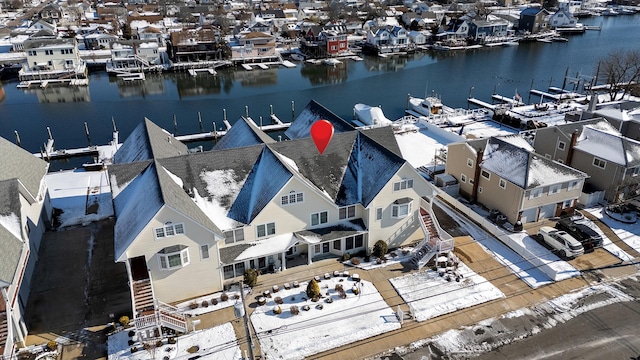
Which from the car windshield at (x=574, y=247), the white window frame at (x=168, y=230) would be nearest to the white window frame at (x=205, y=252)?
the white window frame at (x=168, y=230)

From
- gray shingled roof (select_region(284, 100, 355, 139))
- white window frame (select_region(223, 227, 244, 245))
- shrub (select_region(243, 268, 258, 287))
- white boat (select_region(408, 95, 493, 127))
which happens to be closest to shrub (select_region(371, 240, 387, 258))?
shrub (select_region(243, 268, 258, 287))

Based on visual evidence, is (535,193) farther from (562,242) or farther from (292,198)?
(292,198)

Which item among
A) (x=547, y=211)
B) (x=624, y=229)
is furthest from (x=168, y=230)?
(x=624, y=229)

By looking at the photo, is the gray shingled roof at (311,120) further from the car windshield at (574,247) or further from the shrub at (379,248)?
the car windshield at (574,247)

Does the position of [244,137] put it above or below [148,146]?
below

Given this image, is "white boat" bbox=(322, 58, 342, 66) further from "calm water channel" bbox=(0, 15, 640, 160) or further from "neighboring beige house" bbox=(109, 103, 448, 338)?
"neighboring beige house" bbox=(109, 103, 448, 338)
